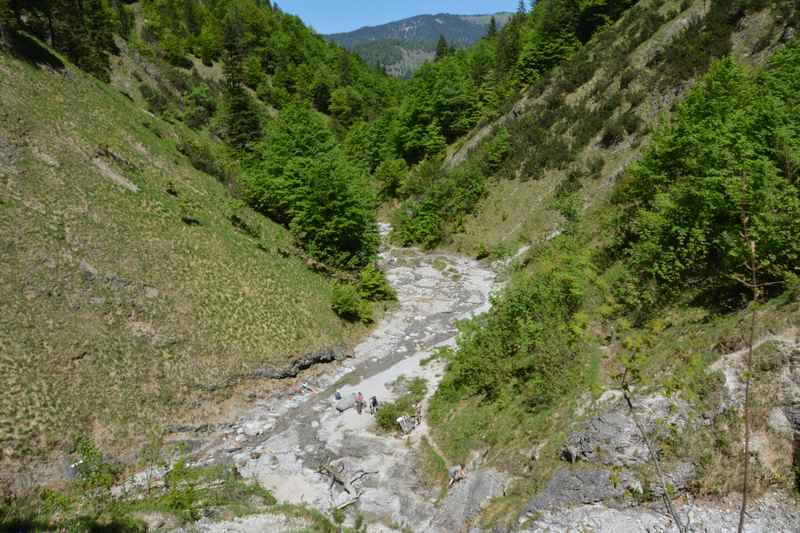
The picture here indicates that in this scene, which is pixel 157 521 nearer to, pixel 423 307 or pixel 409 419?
pixel 409 419

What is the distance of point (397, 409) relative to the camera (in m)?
17.7

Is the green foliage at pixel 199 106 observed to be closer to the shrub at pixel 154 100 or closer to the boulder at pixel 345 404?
the shrub at pixel 154 100

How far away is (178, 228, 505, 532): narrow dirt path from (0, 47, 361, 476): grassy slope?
2.46 meters

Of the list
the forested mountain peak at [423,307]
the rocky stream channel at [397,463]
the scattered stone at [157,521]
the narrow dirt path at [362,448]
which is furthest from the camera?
the narrow dirt path at [362,448]

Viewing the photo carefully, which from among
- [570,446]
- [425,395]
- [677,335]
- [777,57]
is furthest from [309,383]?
[777,57]

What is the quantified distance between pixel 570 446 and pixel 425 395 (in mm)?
9472

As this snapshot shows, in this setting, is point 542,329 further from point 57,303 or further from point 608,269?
point 57,303

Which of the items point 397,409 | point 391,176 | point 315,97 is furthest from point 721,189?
point 315,97

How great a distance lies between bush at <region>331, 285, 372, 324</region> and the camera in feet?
87.5

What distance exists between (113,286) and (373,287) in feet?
47.6

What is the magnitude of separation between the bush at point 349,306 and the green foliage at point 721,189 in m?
14.6

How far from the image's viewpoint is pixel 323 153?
3275cm

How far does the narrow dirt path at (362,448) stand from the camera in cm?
1228

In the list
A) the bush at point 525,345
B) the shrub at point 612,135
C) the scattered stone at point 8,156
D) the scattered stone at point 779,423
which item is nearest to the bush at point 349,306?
the bush at point 525,345
